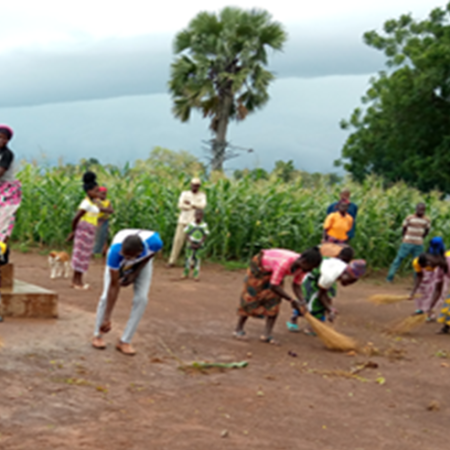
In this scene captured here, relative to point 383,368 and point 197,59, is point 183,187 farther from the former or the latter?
point 197,59

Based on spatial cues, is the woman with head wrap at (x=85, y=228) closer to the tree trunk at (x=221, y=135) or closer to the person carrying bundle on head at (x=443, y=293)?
the person carrying bundle on head at (x=443, y=293)

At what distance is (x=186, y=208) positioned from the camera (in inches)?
485

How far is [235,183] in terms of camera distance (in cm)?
1547

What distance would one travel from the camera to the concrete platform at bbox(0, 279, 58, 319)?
691cm

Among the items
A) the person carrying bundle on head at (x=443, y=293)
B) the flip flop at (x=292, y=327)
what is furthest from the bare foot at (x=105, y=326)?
the person carrying bundle on head at (x=443, y=293)

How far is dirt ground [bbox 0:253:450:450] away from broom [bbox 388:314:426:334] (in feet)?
0.53

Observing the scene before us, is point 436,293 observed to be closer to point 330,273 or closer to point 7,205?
point 330,273

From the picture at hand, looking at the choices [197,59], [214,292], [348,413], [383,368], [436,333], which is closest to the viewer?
[348,413]

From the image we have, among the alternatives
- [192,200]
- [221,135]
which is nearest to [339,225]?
[192,200]

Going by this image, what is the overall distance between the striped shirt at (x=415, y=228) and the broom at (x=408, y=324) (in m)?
3.83

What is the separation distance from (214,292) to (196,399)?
18.4 ft

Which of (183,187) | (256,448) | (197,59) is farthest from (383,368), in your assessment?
(197,59)

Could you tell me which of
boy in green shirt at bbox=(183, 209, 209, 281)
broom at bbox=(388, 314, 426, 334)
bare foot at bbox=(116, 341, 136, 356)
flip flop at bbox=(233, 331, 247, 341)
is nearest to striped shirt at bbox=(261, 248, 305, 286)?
flip flop at bbox=(233, 331, 247, 341)

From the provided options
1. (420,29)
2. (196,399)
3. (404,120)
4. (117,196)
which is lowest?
(196,399)
